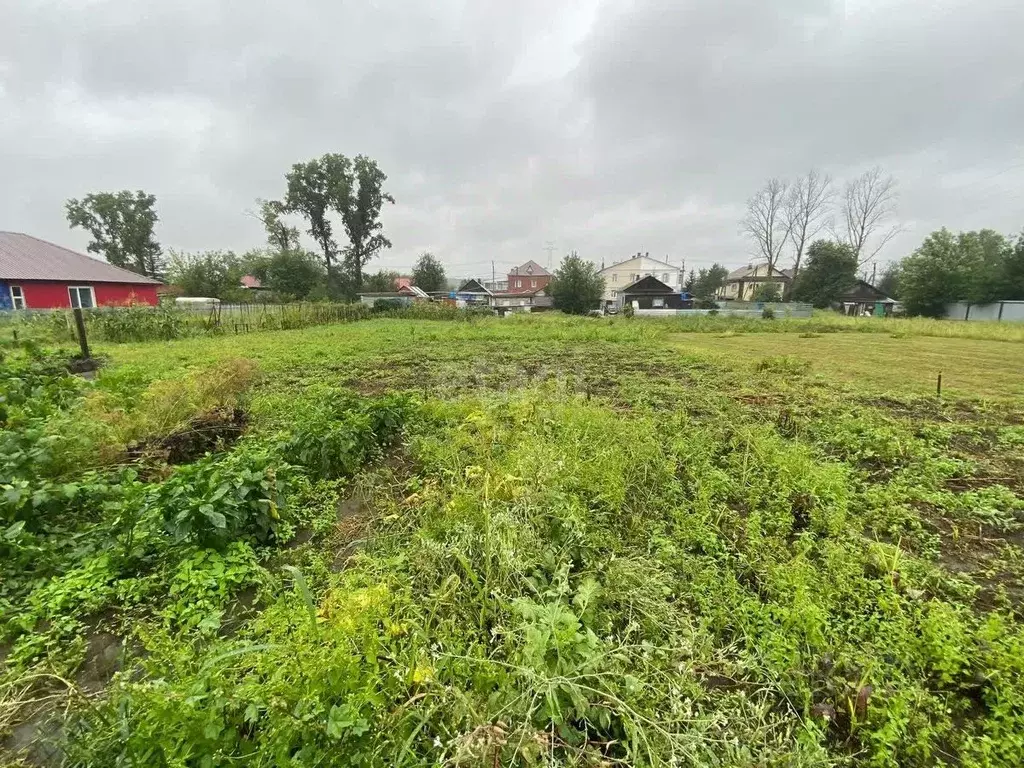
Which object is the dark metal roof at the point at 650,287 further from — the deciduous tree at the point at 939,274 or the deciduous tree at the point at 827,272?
the deciduous tree at the point at 939,274

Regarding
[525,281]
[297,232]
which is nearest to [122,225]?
[297,232]

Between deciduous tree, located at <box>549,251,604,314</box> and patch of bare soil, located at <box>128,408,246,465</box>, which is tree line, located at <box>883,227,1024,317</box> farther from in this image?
patch of bare soil, located at <box>128,408,246,465</box>

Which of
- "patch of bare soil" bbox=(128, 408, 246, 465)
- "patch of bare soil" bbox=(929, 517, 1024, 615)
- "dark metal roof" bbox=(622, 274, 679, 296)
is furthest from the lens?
"dark metal roof" bbox=(622, 274, 679, 296)

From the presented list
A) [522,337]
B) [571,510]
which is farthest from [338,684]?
[522,337]

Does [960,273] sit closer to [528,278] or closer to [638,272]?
[638,272]

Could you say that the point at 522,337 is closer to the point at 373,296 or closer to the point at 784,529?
the point at 784,529

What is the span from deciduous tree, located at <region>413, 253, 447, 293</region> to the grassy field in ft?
154

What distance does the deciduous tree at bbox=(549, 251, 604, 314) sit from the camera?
31.4 meters

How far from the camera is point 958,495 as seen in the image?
3350 mm

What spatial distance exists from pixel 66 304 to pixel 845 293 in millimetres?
51254

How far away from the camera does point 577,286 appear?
104ft

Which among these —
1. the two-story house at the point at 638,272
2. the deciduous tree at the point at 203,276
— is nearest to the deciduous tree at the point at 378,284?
the deciduous tree at the point at 203,276

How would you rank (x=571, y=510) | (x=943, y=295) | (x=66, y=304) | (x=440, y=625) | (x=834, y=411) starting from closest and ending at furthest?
(x=440, y=625), (x=571, y=510), (x=834, y=411), (x=66, y=304), (x=943, y=295)

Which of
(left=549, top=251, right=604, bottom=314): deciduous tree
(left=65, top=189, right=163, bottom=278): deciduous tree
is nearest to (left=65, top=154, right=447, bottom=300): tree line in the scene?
(left=65, top=189, right=163, bottom=278): deciduous tree
